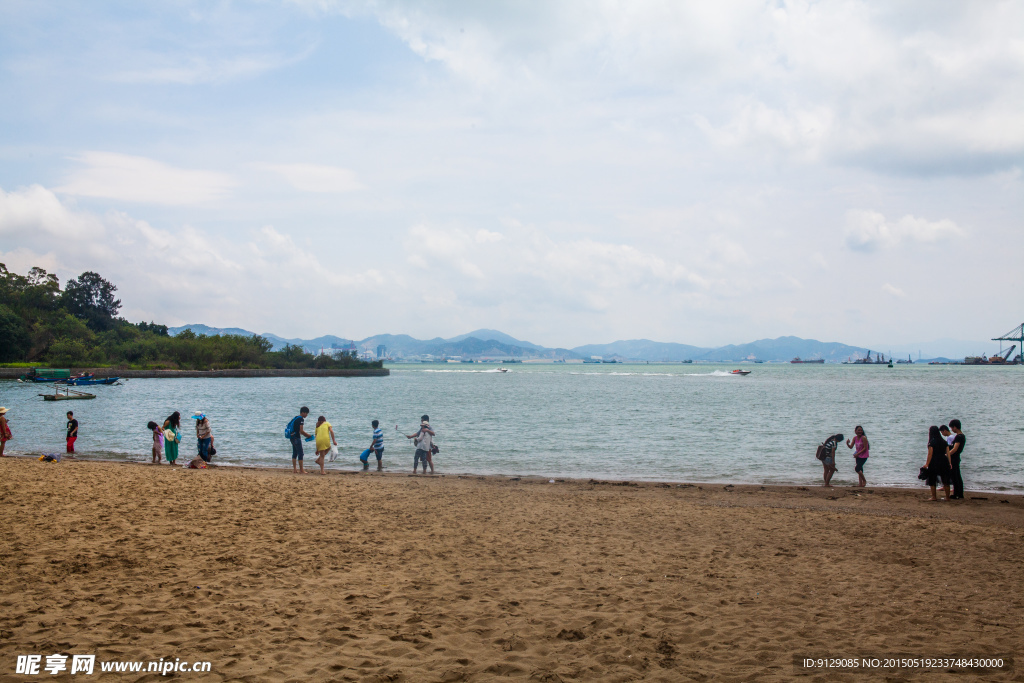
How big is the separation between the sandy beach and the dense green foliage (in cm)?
9805

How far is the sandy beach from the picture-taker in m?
5.62

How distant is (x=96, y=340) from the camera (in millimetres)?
97062

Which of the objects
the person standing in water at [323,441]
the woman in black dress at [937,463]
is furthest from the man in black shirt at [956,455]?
the person standing in water at [323,441]

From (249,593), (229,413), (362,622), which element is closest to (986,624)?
(362,622)

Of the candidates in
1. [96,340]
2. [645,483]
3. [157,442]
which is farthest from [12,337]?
[645,483]

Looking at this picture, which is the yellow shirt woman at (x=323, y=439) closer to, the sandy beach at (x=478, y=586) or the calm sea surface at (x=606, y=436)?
the calm sea surface at (x=606, y=436)

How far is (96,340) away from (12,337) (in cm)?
1157

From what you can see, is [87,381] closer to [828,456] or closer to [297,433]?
[297,433]

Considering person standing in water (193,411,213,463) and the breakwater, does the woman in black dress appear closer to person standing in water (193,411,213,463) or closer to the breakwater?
person standing in water (193,411,213,463)

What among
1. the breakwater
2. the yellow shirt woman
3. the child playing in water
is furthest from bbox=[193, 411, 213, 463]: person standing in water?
the breakwater

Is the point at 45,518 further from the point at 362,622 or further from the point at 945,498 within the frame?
the point at 945,498

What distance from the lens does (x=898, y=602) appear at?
7.12 metres

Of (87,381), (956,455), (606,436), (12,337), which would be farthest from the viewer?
(12,337)

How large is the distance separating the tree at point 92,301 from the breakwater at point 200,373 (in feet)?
53.4
